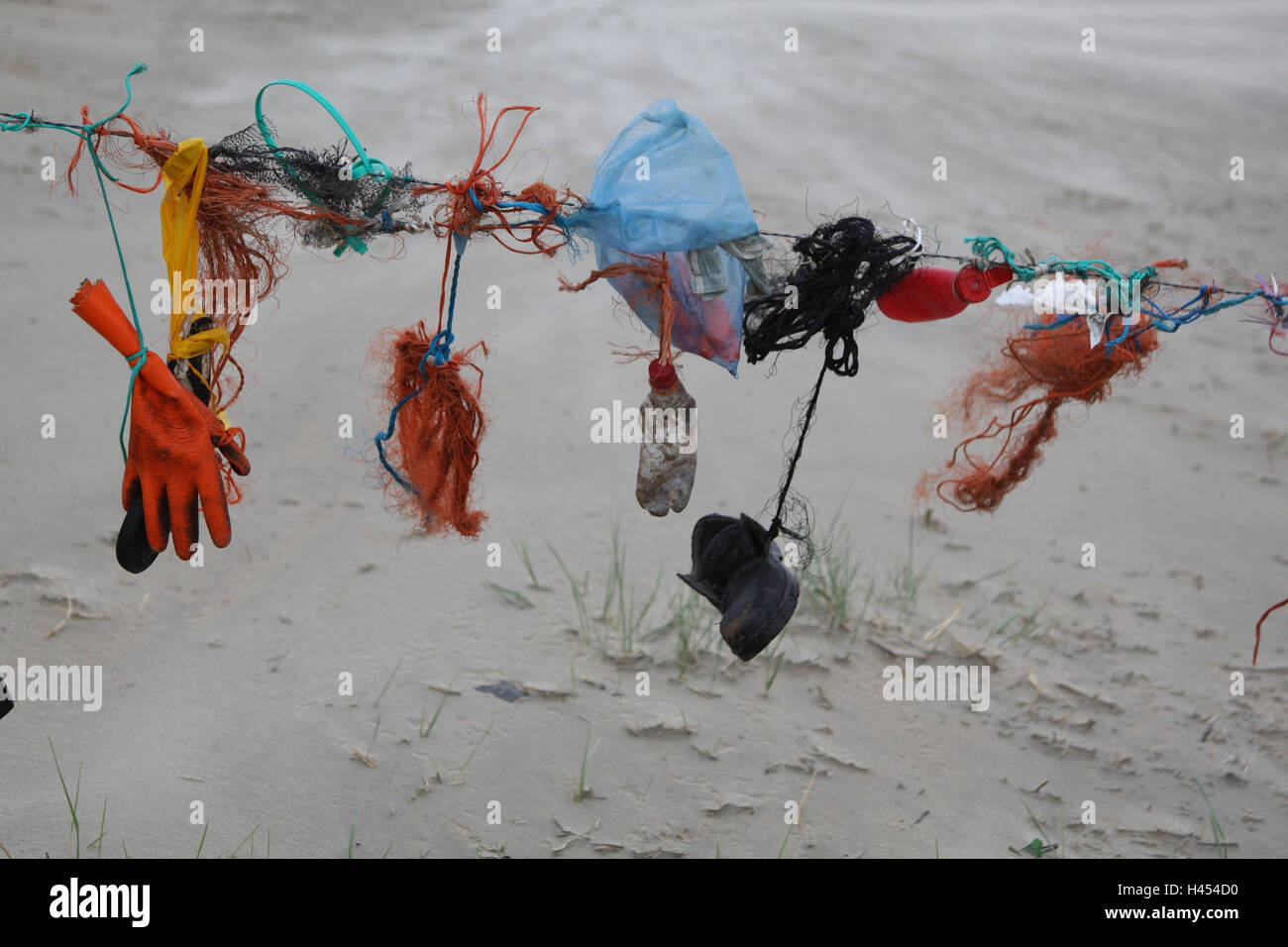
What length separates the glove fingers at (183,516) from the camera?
6.69 feet

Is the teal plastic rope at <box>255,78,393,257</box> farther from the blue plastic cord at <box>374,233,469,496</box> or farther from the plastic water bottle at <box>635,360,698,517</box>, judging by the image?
the plastic water bottle at <box>635,360,698,517</box>

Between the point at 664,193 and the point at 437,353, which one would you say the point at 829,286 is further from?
the point at 437,353

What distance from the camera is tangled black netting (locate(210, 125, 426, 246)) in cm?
196

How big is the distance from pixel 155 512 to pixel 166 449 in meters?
0.13

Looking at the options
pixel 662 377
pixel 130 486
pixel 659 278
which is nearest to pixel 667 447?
pixel 662 377

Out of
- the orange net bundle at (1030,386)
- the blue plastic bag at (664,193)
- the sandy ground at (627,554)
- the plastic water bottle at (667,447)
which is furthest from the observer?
the sandy ground at (627,554)

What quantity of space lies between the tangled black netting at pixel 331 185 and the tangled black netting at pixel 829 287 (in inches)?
24.4

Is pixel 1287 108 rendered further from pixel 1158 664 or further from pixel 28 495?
pixel 28 495

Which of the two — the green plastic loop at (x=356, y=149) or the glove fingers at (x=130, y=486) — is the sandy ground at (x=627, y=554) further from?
the glove fingers at (x=130, y=486)

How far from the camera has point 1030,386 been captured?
2.38 metres

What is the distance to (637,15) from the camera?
8.79 metres

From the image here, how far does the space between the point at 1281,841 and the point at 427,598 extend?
2.56 meters

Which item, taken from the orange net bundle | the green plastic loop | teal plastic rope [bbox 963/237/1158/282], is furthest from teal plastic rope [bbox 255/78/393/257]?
the orange net bundle

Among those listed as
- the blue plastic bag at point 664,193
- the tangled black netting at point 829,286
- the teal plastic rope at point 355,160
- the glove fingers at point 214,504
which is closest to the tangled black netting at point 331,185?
the teal plastic rope at point 355,160
